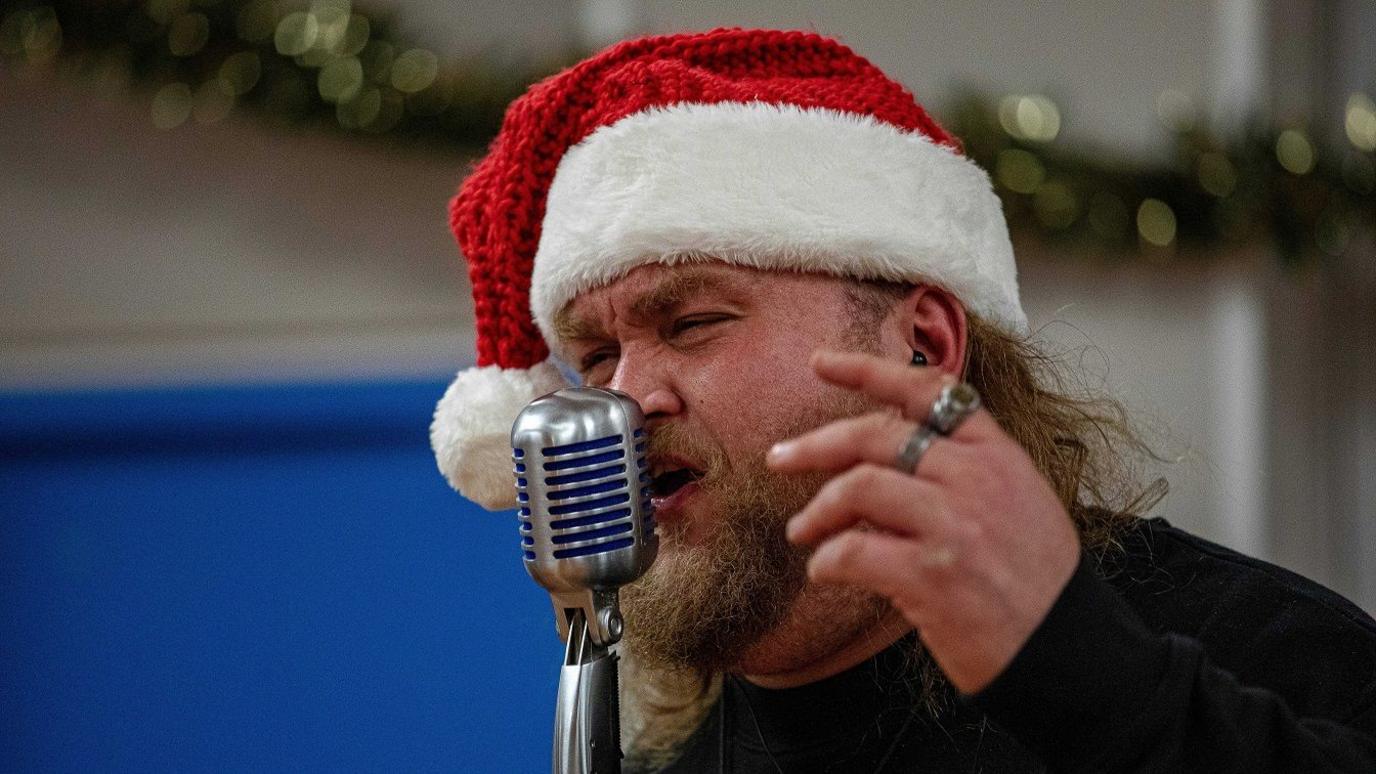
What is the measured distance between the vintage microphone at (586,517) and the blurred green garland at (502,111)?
59.0 inches

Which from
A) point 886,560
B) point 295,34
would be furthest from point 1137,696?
point 295,34

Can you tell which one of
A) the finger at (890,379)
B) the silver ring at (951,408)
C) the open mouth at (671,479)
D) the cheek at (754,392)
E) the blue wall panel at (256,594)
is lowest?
the blue wall panel at (256,594)

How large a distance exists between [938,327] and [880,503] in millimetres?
674

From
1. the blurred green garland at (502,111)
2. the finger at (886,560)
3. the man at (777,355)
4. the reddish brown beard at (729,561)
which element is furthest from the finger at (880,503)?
the blurred green garland at (502,111)

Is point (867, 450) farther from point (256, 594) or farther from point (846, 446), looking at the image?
point (256, 594)

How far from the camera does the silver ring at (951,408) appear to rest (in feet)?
2.89

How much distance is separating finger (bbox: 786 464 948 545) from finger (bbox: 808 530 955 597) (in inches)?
0.4

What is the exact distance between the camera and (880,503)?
86cm

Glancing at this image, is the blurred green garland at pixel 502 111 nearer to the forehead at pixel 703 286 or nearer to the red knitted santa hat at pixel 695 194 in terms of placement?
the red knitted santa hat at pixel 695 194

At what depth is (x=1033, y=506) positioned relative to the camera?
0.89 metres

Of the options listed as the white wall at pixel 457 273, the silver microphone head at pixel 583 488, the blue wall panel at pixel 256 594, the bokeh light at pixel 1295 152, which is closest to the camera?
the silver microphone head at pixel 583 488

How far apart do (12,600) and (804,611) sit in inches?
62.8

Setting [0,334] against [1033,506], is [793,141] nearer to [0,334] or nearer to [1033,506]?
[1033,506]

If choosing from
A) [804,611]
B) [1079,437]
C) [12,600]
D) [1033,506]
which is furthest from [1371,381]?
[12,600]
